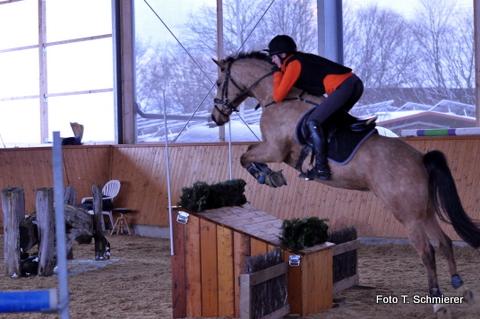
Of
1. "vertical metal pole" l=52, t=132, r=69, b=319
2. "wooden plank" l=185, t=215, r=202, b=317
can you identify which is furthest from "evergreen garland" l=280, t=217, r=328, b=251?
"vertical metal pole" l=52, t=132, r=69, b=319

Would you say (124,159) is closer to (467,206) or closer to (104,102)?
(104,102)

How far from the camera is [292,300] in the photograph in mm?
6293

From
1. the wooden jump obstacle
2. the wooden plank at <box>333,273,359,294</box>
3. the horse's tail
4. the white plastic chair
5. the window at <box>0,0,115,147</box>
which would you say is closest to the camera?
the horse's tail

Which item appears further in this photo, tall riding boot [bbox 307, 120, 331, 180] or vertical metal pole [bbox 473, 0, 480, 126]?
vertical metal pole [bbox 473, 0, 480, 126]

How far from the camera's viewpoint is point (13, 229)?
29.3 ft

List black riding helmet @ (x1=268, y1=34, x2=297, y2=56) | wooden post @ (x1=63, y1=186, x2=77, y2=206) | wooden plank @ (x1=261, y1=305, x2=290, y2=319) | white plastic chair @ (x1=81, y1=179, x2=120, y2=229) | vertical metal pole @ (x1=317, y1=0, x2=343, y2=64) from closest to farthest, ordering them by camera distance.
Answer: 1. wooden plank @ (x1=261, y1=305, x2=290, y2=319)
2. black riding helmet @ (x1=268, y1=34, x2=297, y2=56)
3. wooden post @ (x1=63, y1=186, x2=77, y2=206)
4. vertical metal pole @ (x1=317, y1=0, x2=343, y2=64)
5. white plastic chair @ (x1=81, y1=179, x2=120, y2=229)

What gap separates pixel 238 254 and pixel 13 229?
3919 mm

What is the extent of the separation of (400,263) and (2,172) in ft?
28.3

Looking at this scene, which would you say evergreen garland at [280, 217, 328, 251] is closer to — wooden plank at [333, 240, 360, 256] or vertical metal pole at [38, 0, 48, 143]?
wooden plank at [333, 240, 360, 256]

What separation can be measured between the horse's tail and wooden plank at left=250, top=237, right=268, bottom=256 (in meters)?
1.46

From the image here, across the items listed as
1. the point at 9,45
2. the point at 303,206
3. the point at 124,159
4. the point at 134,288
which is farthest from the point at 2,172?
the point at 134,288

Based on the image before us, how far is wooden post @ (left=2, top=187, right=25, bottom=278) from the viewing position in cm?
892

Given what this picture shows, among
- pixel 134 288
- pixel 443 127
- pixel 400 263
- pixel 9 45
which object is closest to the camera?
pixel 134 288

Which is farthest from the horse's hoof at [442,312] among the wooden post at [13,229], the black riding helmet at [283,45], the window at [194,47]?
the window at [194,47]
